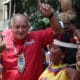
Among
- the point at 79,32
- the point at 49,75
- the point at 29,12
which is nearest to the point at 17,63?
the point at 49,75

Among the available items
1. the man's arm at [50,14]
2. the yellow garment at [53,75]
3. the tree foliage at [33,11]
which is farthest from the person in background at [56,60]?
the tree foliage at [33,11]

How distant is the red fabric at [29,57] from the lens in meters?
4.72

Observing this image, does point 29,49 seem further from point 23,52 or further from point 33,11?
point 33,11

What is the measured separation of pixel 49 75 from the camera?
4359 millimetres

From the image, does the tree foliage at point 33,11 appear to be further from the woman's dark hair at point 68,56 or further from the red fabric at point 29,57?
the woman's dark hair at point 68,56

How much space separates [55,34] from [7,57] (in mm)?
608

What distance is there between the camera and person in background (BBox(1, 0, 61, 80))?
4.70 meters

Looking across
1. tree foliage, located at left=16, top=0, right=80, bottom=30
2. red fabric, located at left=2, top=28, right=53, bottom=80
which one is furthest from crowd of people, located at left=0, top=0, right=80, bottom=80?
tree foliage, located at left=16, top=0, right=80, bottom=30

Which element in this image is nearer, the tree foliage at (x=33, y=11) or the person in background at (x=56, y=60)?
the person in background at (x=56, y=60)

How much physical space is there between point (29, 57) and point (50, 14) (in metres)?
0.60

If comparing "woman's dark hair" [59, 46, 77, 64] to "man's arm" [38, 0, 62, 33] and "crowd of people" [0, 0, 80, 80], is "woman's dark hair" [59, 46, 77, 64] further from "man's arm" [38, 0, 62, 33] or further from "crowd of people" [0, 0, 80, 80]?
"man's arm" [38, 0, 62, 33]

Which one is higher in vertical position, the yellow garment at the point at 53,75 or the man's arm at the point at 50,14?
the man's arm at the point at 50,14

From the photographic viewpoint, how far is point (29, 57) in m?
4.73

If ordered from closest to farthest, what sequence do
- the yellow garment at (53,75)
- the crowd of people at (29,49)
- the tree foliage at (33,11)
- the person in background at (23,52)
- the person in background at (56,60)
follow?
the yellow garment at (53,75)
the person in background at (56,60)
the crowd of people at (29,49)
the person in background at (23,52)
the tree foliage at (33,11)
